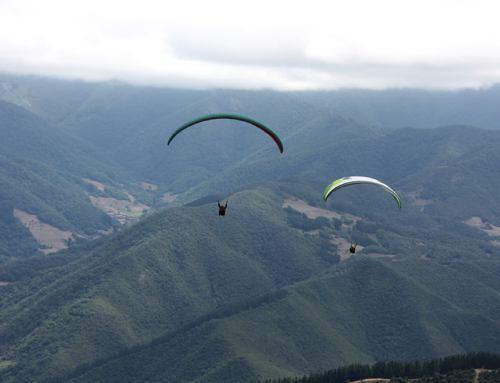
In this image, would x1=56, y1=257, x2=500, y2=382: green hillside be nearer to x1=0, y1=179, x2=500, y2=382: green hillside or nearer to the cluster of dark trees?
x1=0, y1=179, x2=500, y2=382: green hillside

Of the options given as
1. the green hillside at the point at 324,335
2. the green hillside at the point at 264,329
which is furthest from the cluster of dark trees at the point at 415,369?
the green hillside at the point at 324,335

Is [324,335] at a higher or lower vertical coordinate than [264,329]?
lower

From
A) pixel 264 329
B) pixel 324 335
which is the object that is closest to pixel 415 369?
pixel 324 335

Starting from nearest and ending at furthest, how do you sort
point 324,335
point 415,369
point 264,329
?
point 415,369 → point 264,329 → point 324,335

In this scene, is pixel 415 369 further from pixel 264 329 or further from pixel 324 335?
pixel 264 329

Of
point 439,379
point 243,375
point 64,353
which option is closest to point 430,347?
point 439,379

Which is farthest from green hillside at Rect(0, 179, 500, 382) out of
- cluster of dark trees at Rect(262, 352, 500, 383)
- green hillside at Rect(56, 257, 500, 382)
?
cluster of dark trees at Rect(262, 352, 500, 383)

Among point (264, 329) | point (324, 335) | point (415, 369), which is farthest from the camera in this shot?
point (324, 335)

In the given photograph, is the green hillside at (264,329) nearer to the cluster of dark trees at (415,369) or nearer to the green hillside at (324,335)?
the green hillside at (324,335)

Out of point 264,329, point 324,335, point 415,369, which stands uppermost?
point 415,369
